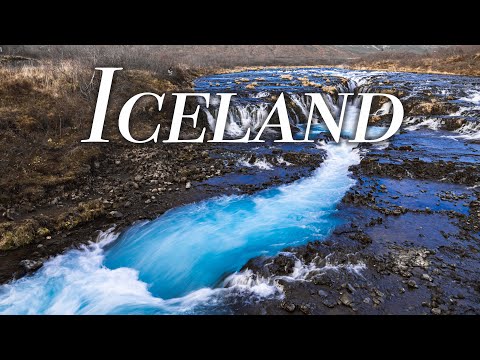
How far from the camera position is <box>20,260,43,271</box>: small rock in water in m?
8.19

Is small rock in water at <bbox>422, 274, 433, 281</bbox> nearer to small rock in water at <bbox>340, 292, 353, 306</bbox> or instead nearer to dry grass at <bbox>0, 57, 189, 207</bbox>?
small rock in water at <bbox>340, 292, 353, 306</bbox>

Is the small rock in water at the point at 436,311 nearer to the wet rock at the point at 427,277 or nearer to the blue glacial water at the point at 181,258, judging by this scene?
the wet rock at the point at 427,277

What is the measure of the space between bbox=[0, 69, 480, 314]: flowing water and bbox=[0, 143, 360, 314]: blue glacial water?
0.08 feet

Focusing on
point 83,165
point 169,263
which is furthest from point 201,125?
point 169,263

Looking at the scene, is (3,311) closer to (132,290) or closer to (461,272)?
(132,290)

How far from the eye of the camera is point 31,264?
828cm

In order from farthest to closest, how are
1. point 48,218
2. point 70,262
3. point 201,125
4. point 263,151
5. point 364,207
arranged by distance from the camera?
point 201,125, point 263,151, point 364,207, point 48,218, point 70,262

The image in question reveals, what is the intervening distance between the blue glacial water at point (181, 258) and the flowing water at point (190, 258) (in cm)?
2

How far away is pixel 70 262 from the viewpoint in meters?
8.66

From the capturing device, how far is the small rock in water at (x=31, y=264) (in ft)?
26.9

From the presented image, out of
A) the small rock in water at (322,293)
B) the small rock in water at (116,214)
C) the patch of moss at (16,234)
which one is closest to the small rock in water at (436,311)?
the small rock in water at (322,293)

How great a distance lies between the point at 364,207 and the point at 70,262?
29.7 ft

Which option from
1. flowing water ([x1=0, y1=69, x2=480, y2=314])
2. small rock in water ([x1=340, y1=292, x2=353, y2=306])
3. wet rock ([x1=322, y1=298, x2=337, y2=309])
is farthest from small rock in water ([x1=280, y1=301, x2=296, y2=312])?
small rock in water ([x1=340, y1=292, x2=353, y2=306])

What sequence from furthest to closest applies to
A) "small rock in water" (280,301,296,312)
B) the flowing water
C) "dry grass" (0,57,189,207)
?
1. "dry grass" (0,57,189,207)
2. the flowing water
3. "small rock in water" (280,301,296,312)
